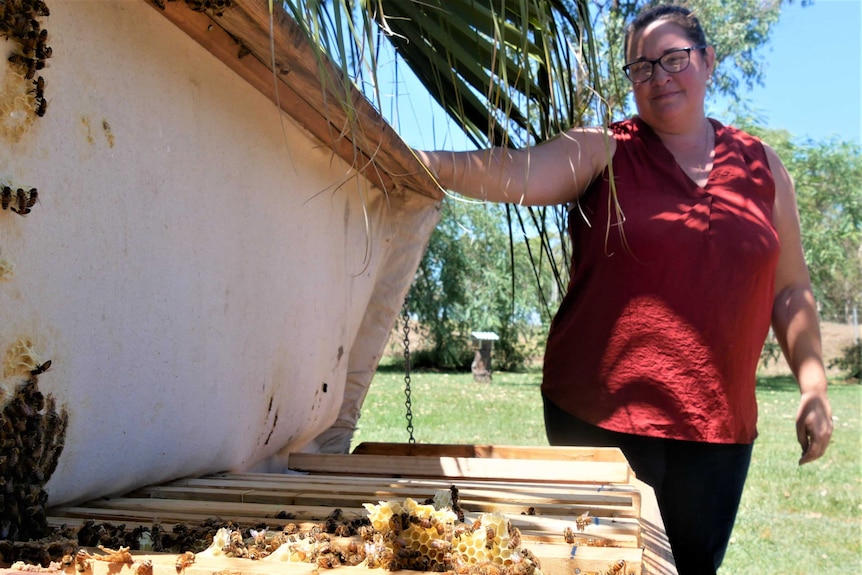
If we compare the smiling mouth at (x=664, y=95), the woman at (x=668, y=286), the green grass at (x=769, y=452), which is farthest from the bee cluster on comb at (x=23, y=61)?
the green grass at (x=769, y=452)

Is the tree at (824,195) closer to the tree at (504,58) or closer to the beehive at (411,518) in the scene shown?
the tree at (504,58)

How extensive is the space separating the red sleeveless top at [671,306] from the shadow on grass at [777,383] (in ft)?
43.8

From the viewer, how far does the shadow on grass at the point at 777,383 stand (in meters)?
14.6

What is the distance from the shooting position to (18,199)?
1.01 m

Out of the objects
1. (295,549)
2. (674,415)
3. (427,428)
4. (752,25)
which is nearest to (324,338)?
(674,415)

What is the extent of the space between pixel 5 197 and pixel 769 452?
25.2ft

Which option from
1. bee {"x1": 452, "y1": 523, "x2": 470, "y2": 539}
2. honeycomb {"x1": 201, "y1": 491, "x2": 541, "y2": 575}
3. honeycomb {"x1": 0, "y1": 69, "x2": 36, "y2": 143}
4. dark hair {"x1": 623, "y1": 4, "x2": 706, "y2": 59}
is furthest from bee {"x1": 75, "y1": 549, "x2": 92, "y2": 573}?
dark hair {"x1": 623, "y1": 4, "x2": 706, "y2": 59}

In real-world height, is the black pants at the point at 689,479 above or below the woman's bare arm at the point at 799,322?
below

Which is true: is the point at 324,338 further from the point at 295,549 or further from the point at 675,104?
the point at 295,549

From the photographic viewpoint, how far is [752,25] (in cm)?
1351

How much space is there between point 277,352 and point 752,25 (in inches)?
537

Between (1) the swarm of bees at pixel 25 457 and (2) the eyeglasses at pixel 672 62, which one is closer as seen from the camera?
(1) the swarm of bees at pixel 25 457

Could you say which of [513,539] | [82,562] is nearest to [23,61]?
[82,562]

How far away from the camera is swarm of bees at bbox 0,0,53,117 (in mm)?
1000
